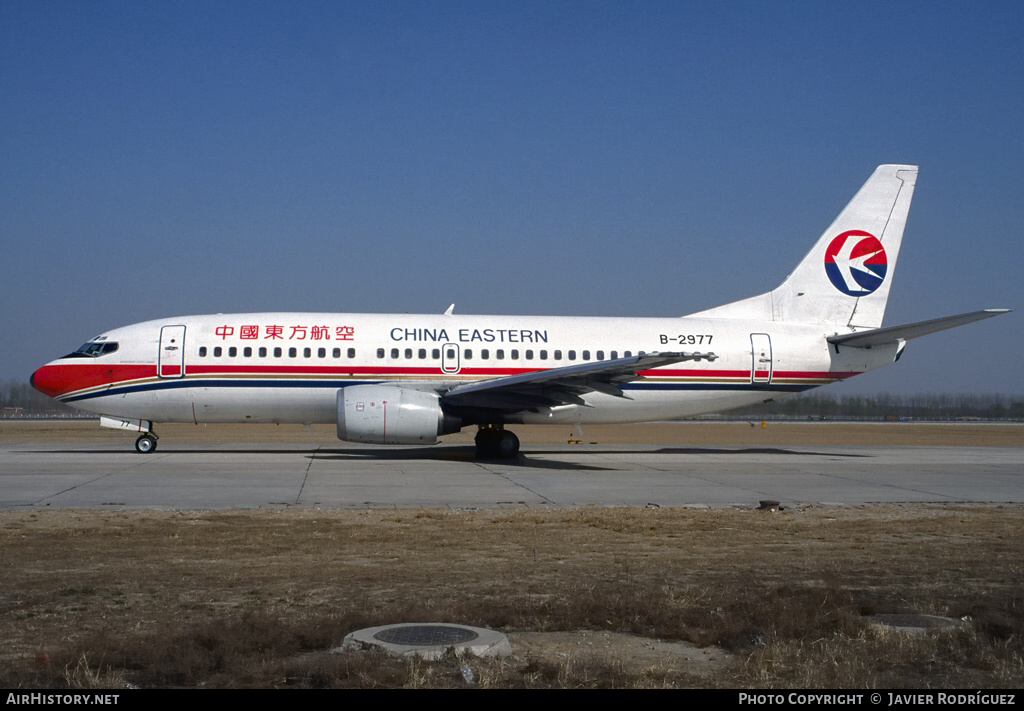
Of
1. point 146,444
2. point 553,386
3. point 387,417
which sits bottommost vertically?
point 146,444

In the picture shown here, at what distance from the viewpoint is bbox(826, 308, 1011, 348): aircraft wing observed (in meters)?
21.0

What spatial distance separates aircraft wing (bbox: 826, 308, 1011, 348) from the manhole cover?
1864cm

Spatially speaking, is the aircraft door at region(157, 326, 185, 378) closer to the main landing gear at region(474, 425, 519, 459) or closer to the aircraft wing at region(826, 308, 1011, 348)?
the main landing gear at region(474, 425, 519, 459)

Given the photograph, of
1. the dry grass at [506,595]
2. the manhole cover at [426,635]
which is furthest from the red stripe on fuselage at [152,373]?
the manhole cover at [426,635]

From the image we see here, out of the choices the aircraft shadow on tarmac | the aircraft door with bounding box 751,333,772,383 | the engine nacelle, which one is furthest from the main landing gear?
the aircraft door with bounding box 751,333,772,383

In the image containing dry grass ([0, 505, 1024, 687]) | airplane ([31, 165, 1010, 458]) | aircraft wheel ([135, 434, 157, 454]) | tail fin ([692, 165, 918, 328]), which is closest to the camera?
dry grass ([0, 505, 1024, 687])

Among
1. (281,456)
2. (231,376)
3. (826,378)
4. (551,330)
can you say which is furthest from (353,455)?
(826,378)

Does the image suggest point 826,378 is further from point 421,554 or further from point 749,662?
point 749,662

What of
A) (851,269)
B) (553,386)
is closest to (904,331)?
(851,269)

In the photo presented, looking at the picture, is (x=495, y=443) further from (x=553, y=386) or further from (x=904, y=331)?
(x=904, y=331)

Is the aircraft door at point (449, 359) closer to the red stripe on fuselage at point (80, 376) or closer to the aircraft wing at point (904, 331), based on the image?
the red stripe on fuselage at point (80, 376)

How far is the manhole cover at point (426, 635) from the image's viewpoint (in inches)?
210

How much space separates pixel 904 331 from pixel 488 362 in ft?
34.9

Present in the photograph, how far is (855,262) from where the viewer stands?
25.8 meters
